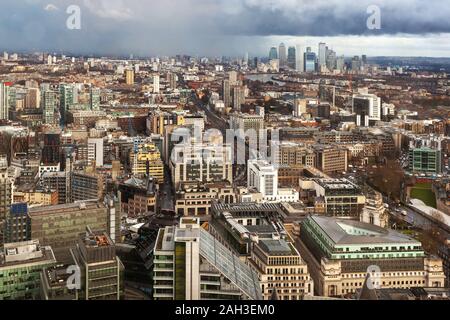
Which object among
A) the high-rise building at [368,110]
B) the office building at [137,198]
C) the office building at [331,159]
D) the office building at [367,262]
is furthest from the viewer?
the high-rise building at [368,110]

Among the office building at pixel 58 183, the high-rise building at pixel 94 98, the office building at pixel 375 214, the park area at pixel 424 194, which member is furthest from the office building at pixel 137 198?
the high-rise building at pixel 94 98

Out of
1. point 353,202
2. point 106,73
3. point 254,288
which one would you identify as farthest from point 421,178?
point 106,73

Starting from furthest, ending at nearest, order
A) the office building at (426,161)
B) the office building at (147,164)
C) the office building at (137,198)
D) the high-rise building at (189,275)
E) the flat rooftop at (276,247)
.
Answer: the office building at (426,161), the office building at (147,164), the office building at (137,198), the flat rooftop at (276,247), the high-rise building at (189,275)

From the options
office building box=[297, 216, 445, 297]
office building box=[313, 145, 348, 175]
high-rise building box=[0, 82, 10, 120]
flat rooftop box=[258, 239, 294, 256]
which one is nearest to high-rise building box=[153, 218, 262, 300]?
flat rooftop box=[258, 239, 294, 256]

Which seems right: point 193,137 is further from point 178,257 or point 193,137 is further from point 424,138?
point 178,257

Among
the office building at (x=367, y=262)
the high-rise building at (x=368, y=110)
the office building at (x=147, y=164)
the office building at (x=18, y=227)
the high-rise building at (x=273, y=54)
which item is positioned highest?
the high-rise building at (x=273, y=54)

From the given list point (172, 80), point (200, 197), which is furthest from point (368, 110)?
point (200, 197)

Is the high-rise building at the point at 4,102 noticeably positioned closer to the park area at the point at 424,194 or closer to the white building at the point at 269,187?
the white building at the point at 269,187
